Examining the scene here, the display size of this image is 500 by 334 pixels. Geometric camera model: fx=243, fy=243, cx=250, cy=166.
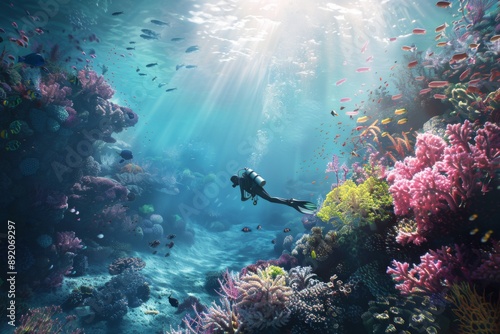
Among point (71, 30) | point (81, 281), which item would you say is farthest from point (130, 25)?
point (81, 281)

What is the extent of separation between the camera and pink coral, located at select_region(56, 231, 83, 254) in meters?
8.41

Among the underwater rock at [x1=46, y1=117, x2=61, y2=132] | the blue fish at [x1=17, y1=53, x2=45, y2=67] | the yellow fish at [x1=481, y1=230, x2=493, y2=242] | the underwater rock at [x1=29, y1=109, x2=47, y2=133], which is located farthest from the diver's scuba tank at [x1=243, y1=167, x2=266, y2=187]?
the underwater rock at [x1=29, y1=109, x2=47, y2=133]

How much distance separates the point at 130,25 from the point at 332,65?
18.4m

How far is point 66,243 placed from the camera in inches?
336

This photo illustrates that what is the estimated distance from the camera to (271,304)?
4160 millimetres

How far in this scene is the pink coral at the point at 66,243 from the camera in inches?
331

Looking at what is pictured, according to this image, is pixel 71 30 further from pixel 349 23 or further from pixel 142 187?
pixel 349 23

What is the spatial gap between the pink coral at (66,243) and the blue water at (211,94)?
0.39 m

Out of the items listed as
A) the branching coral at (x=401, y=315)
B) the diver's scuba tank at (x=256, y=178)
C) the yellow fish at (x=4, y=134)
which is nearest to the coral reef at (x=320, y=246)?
the branching coral at (x=401, y=315)

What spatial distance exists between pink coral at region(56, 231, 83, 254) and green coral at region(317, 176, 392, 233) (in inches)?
347

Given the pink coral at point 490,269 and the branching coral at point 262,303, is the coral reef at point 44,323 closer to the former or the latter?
the branching coral at point 262,303

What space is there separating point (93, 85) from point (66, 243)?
21.1 feet

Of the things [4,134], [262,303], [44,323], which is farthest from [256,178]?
[4,134]

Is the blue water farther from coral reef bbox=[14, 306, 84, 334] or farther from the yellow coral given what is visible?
the yellow coral
